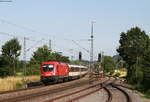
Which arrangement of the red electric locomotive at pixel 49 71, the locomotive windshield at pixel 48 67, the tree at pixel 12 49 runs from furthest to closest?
1. the tree at pixel 12 49
2. the locomotive windshield at pixel 48 67
3. the red electric locomotive at pixel 49 71

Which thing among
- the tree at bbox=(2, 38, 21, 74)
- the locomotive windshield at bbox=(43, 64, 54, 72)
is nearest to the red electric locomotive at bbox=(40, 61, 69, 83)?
the locomotive windshield at bbox=(43, 64, 54, 72)

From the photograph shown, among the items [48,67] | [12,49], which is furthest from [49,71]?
[12,49]

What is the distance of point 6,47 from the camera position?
91250 mm

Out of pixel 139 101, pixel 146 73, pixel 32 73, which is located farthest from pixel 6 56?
pixel 139 101

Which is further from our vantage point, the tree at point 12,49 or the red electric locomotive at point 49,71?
the tree at point 12,49

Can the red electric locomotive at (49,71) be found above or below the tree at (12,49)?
below

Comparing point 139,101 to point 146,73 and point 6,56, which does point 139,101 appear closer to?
point 146,73

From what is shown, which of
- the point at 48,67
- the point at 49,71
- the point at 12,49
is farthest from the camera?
the point at 12,49

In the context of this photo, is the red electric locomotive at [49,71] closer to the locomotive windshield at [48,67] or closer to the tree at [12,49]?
the locomotive windshield at [48,67]

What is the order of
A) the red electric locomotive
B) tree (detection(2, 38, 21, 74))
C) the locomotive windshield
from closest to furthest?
the red electric locomotive
the locomotive windshield
tree (detection(2, 38, 21, 74))

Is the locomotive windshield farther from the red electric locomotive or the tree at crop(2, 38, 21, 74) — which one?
the tree at crop(2, 38, 21, 74)

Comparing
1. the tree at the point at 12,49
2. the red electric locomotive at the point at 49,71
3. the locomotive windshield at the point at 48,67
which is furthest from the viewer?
the tree at the point at 12,49

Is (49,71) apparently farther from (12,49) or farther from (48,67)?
(12,49)

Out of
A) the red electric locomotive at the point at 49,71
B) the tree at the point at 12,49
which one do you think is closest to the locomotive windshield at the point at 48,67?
the red electric locomotive at the point at 49,71
